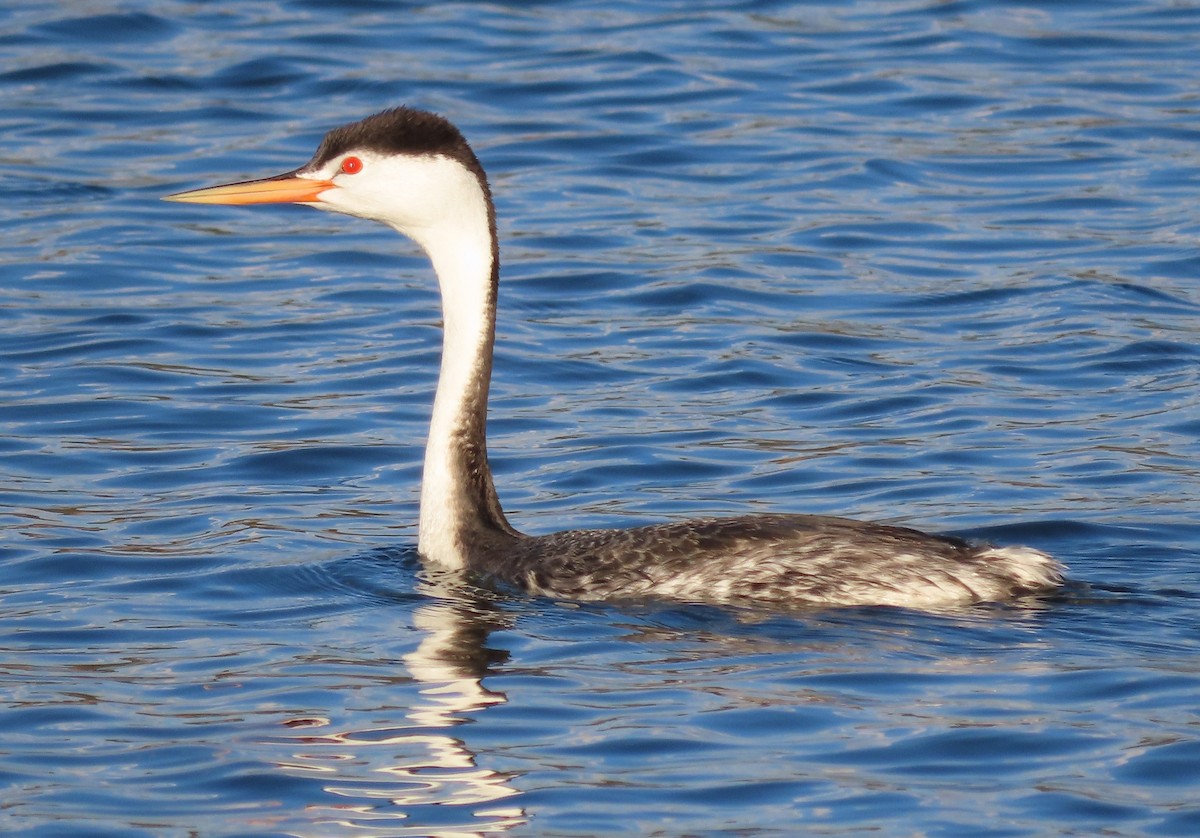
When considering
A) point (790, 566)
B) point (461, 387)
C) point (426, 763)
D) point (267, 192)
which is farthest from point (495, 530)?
point (426, 763)

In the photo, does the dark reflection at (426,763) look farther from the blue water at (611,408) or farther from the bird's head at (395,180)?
the bird's head at (395,180)

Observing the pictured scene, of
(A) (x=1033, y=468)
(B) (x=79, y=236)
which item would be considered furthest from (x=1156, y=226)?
(B) (x=79, y=236)

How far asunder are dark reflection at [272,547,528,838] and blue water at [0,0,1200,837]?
2 cm

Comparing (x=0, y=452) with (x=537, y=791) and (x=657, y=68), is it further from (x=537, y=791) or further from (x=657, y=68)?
(x=657, y=68)

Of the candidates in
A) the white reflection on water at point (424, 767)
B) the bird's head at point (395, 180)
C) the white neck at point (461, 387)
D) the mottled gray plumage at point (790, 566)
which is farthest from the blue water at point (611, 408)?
the bird's head at point (395, 180)

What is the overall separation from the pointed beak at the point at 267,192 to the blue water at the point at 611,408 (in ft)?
4.88

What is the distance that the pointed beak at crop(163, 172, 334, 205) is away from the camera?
905 centimetres

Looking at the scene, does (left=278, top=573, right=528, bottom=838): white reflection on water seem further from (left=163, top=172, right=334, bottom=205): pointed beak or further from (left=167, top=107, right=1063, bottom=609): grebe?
(left=163, top=172, right=334, bottom=205): pointed beak

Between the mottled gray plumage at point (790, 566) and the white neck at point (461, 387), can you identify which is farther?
the white neck at point (461, 387)

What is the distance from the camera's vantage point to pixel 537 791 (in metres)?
6.48

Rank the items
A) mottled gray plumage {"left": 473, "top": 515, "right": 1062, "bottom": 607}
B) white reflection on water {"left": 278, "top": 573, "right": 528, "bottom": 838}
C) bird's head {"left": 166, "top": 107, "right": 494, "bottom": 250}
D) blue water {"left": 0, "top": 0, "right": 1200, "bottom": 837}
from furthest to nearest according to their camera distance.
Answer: bird's head {"left": 166, "top": 107, "right": 494, "bottom": 250}
mottled gray plumage {"left": 473, "top": 515, "right": 1062, "bottom": 607}
blue water {"left": 0, "top": 0, "right": 1200, "bottom": 837}
white reflection on water {"left": 278, "top": 573, "right": 528, "bottom": 838}

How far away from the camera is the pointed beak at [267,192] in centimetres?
905

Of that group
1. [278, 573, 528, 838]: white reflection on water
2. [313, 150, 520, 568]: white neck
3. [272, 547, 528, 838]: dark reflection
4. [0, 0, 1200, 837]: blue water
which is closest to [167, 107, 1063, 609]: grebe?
[313, 150, 520, 568]: white neck

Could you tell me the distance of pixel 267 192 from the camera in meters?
9.06
